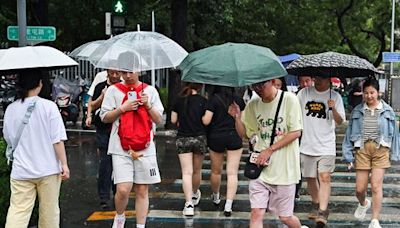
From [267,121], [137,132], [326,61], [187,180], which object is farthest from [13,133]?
[326,61]

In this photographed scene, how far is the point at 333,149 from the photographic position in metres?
6.49

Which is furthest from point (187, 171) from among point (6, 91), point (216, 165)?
point (6, 91)

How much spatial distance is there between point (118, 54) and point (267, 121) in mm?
1682

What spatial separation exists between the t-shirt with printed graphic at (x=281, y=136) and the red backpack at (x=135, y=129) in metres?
1.16

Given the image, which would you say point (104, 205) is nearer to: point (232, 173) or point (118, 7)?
point (232, 173)

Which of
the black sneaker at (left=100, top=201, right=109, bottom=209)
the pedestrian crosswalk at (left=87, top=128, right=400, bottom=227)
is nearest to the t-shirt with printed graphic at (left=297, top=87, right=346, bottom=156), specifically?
the pedestrian crosswalk at (left=87, top=128, right=400, bottom=227)

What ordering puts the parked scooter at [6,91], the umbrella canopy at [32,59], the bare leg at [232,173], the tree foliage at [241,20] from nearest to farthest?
the umbrella canopy at [32,59]
the bare leg at [232,173]
the parked scooter at [6,91]
the tree foliage at [241,20]

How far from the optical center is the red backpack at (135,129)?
18.7ft

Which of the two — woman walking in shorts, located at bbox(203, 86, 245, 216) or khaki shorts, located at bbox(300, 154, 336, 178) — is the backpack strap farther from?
khaki shorts, located at bbox(300, 154, 336, 178)

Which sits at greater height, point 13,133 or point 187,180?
point 13,133

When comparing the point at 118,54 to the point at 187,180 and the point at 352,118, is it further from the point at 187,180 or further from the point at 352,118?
the point at 352,118

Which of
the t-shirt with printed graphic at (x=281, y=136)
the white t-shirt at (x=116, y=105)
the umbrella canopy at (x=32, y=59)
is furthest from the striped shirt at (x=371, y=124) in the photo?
the umbrella canopy at (x=32, y=59)

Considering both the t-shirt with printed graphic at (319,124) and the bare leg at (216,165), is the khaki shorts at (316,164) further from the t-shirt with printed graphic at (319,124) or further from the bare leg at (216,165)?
the bare leg at (216,165)

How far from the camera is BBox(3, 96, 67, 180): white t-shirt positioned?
493 cm
